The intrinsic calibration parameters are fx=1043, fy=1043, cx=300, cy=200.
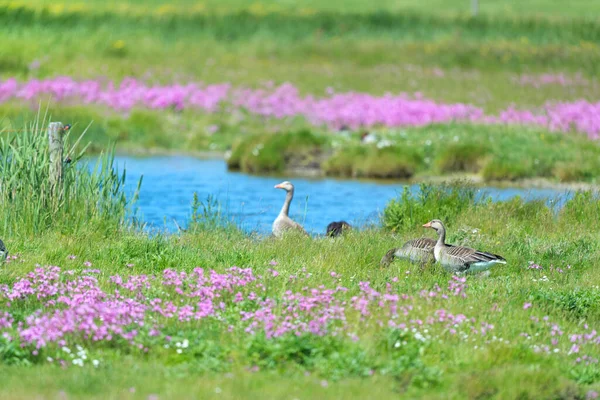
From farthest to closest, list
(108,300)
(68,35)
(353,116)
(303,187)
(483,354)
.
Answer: (68,35), (353,116), (303,187), (108,300), (483,354)

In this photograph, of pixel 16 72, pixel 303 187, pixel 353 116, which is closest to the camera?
pixel 303 187

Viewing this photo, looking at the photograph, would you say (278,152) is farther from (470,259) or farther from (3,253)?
(3,253)

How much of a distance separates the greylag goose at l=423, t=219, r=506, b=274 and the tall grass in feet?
16.3

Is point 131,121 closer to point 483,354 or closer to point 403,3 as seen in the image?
point 483,354

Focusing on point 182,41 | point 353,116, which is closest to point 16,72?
point 182,41

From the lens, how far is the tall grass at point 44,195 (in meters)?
14.5

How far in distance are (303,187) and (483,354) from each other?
59.1 ft

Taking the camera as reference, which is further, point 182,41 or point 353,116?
point 182,41

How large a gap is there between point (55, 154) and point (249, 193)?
10818 mm

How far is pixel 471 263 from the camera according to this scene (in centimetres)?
1235

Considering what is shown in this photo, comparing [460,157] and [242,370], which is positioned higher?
[242,370]

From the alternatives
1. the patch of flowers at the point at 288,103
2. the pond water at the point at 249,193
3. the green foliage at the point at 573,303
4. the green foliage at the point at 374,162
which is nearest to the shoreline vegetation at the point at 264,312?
the green foliage at the point at 573,303

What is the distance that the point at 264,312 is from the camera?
977 centimetres

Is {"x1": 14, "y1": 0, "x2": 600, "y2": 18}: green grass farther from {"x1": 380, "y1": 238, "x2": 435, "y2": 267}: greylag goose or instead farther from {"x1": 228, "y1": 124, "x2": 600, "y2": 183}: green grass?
{"x1": 380, "y1": 238, "x2": 435, "y2": 267}: greylag goose
